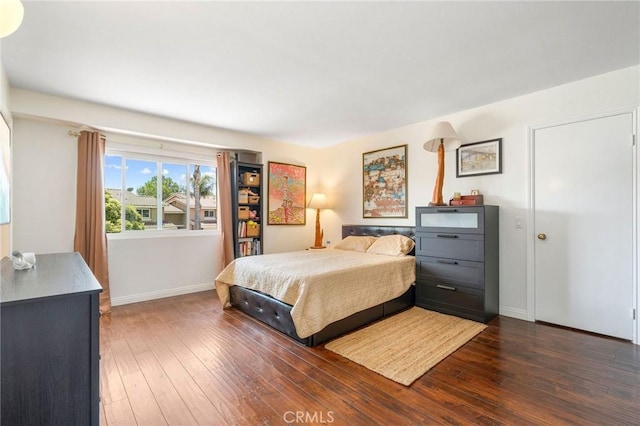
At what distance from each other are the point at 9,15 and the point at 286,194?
3983 millimetres

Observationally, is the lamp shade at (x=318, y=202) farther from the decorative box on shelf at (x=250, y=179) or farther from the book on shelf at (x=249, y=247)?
the book on shelf at (x=249, y=247)

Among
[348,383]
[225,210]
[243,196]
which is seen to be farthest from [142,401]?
[243,196]

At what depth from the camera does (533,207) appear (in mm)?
3078

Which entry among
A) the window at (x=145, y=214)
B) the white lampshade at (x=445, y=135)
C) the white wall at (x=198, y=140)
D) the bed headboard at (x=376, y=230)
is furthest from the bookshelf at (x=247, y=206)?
the white lampshade at (x=445, y=135)

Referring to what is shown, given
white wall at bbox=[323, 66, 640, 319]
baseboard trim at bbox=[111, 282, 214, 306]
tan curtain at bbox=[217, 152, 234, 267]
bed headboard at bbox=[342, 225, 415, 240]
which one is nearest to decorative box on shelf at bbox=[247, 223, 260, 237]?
tan curtain at bbox=[217, 152, 234, 267]

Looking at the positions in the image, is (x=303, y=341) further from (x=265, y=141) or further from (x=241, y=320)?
(x=265, y=141)

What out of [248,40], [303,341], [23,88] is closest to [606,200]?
[303,341]

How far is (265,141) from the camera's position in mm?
4867

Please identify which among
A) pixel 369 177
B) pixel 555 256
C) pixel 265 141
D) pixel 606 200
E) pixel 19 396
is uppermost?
pixel 265 141

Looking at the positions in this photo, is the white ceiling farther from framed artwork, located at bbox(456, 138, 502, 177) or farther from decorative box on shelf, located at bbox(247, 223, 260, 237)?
decorative box on shelf, located at bbox(247, 223, 260, 237)

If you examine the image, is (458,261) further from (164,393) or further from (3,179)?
(3,179)

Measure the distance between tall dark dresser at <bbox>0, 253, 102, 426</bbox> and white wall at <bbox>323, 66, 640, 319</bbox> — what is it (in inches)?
145

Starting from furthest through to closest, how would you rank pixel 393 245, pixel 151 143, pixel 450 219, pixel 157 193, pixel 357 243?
pixel 357 243 < pixel 157 193 < pixel 151 143 < pixel 393 245 < pixel 450 219

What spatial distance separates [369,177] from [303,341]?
9.53 feet
